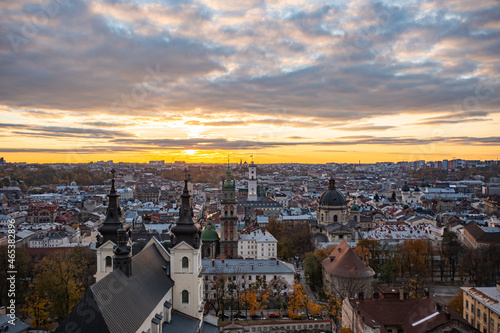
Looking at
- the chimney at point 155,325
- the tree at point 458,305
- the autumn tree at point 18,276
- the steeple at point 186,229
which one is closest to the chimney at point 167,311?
the chimney at point 155,325

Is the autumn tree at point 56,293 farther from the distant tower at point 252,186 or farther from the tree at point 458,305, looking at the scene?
the distant tower at point 252,186

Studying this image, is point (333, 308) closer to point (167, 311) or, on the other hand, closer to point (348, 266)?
point (348, 266)

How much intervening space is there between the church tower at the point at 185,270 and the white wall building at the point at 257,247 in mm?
41846

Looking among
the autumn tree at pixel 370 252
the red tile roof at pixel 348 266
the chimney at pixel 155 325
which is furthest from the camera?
the autumn tree at pixel 370 252

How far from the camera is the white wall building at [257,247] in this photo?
3004 inches

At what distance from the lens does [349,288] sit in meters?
49.8

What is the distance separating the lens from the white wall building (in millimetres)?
76312

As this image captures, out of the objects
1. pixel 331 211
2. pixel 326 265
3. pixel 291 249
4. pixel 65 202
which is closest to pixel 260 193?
pixel 65 202

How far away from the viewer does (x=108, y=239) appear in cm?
Answer: 3500

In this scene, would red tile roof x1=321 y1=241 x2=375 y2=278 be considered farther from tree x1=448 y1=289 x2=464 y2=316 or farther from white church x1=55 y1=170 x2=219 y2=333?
white church x1=55 y1=170 x2=219 y2=333

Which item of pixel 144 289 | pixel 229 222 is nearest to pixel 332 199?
pixel 229 222

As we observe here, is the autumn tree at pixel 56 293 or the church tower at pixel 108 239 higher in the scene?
the church tower at pixel 108 239

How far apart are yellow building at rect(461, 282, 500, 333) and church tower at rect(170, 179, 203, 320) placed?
24.4 m

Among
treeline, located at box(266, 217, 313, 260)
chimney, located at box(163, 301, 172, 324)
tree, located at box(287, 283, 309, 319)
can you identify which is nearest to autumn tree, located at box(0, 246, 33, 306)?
chimney, located at box(163, 301, 172, 324)
